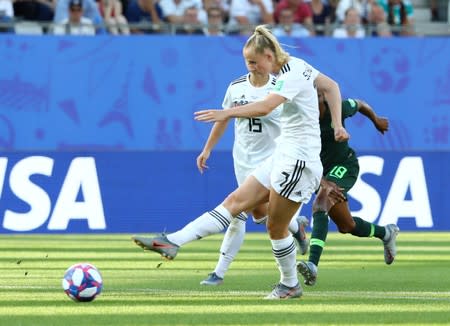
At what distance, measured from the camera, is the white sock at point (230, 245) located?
38.9 feet

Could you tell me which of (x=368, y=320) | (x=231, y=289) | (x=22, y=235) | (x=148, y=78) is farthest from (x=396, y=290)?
(x=148, y=78)

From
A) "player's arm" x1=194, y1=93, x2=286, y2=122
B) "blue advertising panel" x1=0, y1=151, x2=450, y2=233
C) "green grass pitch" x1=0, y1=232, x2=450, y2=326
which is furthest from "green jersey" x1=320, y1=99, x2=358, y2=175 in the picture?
"blue advertising panel" x1=0, y1=151, x2=450, y2=233

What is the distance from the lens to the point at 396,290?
11305mm

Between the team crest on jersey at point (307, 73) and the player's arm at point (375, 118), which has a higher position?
the team crest on jersey at point (307, 73)

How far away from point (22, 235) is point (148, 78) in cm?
442

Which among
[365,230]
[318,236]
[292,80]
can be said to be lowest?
[365,230]

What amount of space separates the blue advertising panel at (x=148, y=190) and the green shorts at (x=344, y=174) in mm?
7195

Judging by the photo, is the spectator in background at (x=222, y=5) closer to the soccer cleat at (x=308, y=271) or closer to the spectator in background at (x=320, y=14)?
the spectator in background at (x=320, y=14)

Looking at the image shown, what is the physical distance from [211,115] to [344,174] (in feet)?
11.1

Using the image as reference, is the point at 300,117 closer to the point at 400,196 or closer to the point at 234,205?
the point at 234,205

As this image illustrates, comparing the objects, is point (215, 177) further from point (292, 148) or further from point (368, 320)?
point (368, 320)

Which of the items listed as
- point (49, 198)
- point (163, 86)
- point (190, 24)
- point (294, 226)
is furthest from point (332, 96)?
point (190, 24)

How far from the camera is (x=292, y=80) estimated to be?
9.99 m

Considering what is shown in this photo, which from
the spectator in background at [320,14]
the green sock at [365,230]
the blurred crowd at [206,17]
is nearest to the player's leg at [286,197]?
the green sock at [365,230]
